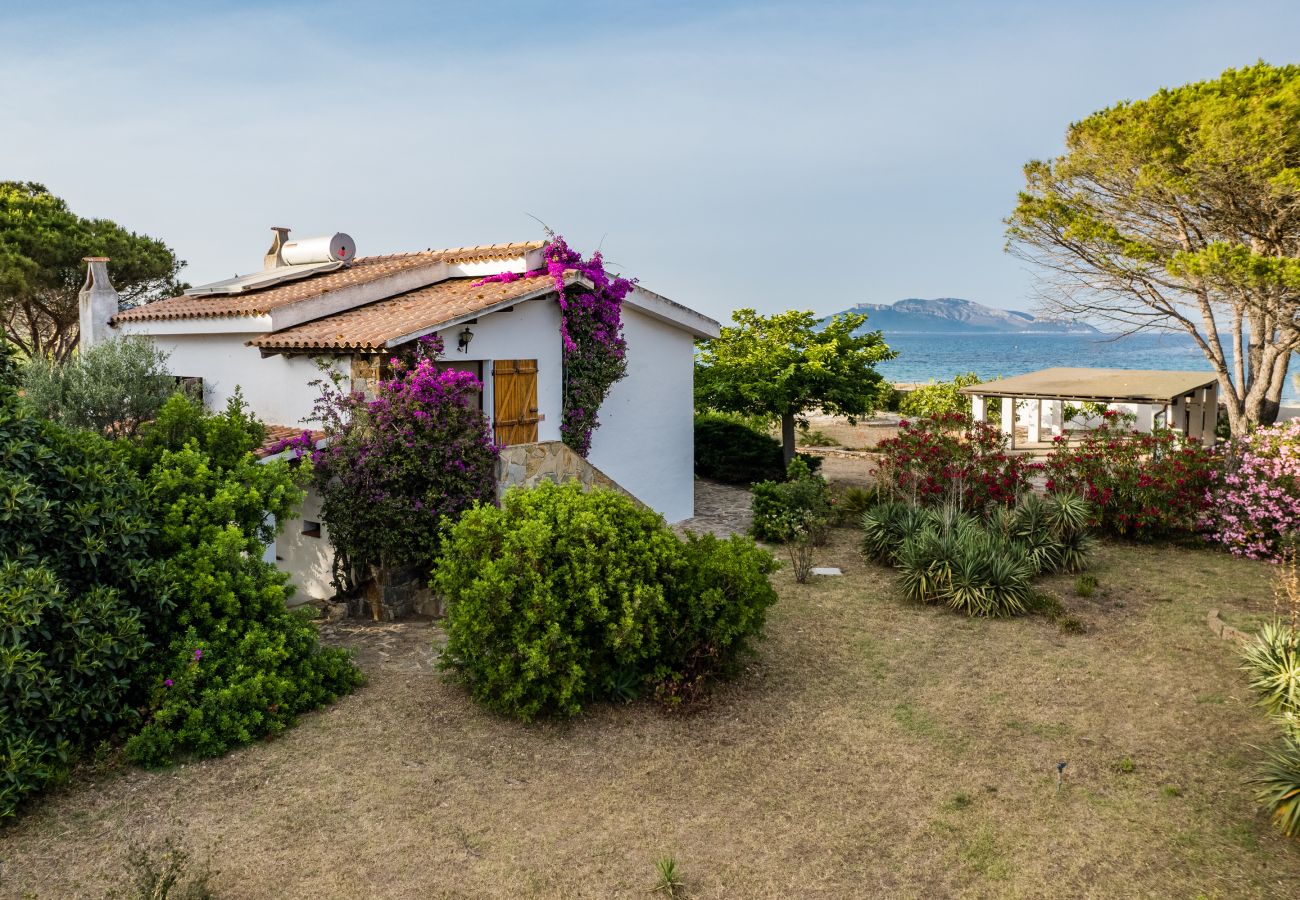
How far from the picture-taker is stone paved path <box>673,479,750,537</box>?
1641cm

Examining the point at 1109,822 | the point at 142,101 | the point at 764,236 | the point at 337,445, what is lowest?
the point at 1109,822

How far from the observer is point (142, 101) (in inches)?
647

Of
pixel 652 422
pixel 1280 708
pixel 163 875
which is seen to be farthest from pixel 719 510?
pixel 163 875

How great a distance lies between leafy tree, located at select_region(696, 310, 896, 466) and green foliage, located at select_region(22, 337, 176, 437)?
11.8 metres

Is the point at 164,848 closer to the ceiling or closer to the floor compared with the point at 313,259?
closer to the floor

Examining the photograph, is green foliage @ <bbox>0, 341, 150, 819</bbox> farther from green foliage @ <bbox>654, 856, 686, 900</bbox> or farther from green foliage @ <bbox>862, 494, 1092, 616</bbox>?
green foliage @ <bbox>862, 494, 1092, 616</bbox>

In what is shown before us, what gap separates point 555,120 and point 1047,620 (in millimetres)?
15084

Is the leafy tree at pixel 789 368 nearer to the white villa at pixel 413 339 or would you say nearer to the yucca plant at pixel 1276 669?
the white villa at pixel 413 339

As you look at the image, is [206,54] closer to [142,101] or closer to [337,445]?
[142,101]

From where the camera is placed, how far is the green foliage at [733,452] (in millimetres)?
21812

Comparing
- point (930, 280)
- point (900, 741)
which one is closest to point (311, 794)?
point (900, 741)

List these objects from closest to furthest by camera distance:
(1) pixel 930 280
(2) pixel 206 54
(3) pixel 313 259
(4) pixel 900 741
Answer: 1. (4) pixel 900 741
2. (2) pixel 206 54
3. (3) pixel 313 259
4. (1) pixel 930 280

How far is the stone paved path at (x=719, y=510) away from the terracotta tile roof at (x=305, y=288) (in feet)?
21.1

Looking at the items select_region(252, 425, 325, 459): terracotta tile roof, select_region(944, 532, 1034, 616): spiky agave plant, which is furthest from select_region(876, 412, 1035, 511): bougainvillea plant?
select_region(252, 425, 325, 459): terracotta tile roof
